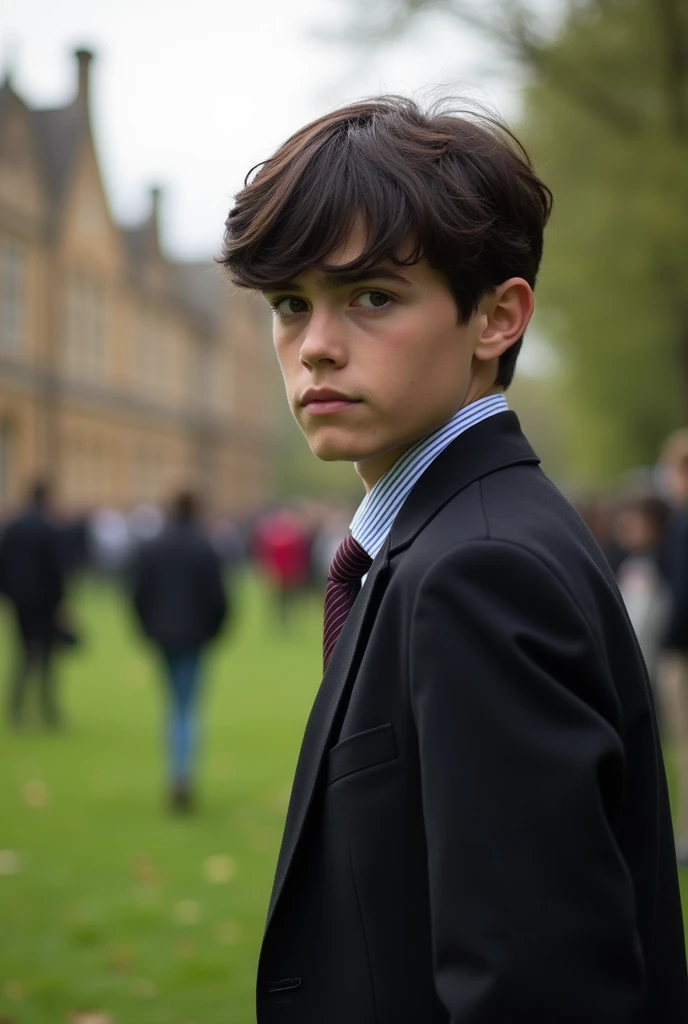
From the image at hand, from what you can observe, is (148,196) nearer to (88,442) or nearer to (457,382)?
(88,442)

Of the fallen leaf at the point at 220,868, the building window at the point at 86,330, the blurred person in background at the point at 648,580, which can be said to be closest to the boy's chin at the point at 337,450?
the fallen leaf at the point at 220,868

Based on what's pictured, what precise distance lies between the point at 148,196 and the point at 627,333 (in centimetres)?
3958

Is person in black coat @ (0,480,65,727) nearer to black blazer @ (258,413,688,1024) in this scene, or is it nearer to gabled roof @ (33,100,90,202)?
black blazer @ (258,413,688,1024)

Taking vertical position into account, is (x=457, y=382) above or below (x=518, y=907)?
above

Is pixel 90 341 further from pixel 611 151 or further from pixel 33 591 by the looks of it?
pixel 33 591

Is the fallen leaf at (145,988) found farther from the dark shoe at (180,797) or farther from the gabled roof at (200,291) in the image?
the gabled roof at (200,291)

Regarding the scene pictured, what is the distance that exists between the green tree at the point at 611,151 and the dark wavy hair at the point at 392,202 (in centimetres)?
1147

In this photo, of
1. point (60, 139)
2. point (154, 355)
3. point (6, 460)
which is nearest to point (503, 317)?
point (6, 460)

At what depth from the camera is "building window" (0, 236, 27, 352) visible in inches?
1454

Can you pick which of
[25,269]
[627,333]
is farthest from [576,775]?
[25,269]

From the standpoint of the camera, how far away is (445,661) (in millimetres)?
1346

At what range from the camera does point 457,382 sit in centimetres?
168

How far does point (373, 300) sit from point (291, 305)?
0.50ft

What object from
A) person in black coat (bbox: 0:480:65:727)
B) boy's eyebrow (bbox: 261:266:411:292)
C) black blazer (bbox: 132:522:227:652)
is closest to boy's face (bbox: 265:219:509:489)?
boy's eyebrow (bbox: 261:266:411:292)
